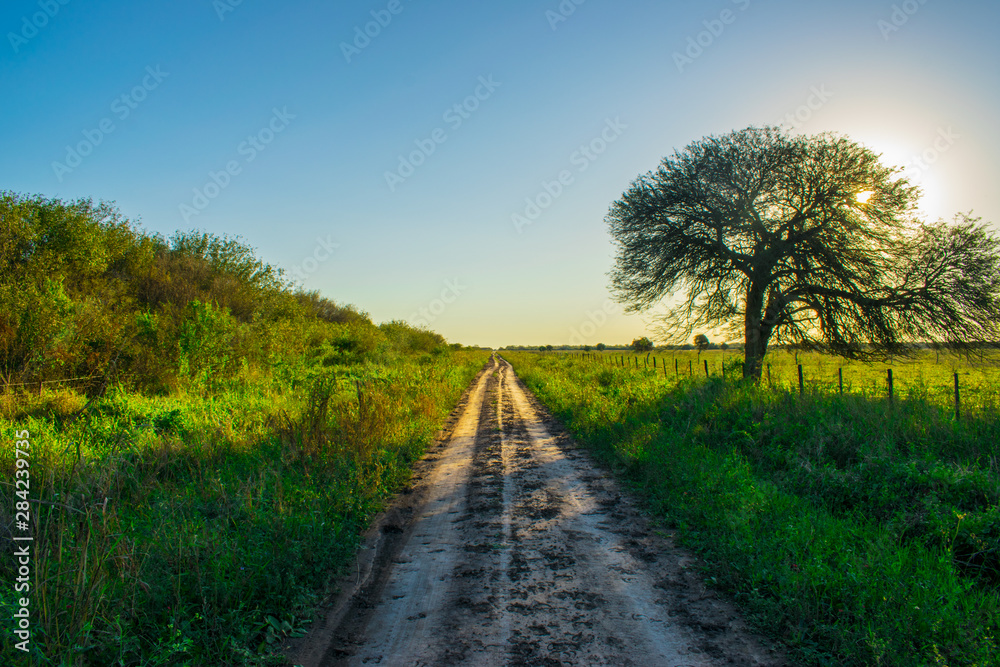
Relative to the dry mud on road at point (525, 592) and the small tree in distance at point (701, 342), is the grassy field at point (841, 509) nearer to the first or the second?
the dry mud on road at point (525, 592)

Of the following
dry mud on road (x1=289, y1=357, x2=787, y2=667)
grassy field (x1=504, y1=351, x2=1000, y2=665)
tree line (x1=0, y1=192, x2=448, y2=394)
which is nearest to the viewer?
dry mud on road (x1=289, y1=357, x2=787, y2=667)

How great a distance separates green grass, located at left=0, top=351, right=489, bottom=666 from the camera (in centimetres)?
326

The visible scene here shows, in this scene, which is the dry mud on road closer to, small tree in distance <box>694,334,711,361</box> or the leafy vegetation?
the leafy vegetation

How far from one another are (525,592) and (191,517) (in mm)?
3945

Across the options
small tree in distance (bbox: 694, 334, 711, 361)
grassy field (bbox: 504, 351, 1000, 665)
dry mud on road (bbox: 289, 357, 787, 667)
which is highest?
small tree in distance (bbox: 694, 334, 711, 361)

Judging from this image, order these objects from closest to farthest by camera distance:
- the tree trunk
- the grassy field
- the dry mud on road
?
the dry mud on road < the grassy field < the tree trunk

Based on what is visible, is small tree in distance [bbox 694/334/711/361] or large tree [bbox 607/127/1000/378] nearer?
large tree [bbox 607/127/1000/378]

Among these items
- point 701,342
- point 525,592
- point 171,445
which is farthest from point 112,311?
point 701,342

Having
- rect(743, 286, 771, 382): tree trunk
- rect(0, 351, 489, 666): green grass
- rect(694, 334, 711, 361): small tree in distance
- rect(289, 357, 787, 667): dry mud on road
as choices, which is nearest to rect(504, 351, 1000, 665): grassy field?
rect(289, 357, 787, 667): dry mud on road

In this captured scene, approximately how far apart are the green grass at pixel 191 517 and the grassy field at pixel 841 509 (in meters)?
3.97

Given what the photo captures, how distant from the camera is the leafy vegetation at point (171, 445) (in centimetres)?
346

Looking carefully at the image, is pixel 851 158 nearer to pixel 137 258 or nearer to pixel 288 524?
pixel 288 524

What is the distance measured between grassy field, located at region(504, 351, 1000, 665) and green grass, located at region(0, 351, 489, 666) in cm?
397

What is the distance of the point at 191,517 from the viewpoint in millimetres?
5270
